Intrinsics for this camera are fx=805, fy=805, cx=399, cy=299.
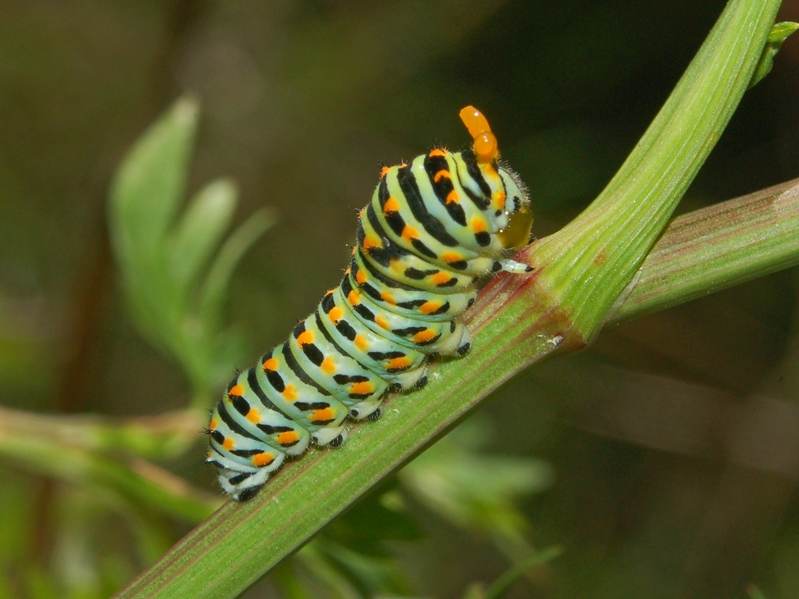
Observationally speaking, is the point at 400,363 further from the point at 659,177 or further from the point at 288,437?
the point at 659,177

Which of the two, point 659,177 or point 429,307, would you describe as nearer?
point 659,177

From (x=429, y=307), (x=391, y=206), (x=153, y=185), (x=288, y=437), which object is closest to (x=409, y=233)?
(x=391, y=206)

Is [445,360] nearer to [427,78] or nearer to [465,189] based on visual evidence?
[465,189]

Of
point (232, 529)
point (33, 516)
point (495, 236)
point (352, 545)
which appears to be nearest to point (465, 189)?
point (495, 236)

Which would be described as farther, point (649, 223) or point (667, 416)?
point (667, 416)

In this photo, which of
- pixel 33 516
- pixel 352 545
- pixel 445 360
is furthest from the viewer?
pixel 33 516

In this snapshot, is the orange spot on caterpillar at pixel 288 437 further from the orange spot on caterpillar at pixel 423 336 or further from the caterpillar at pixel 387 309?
the orange spot on caterpillar at pixel 423 336
